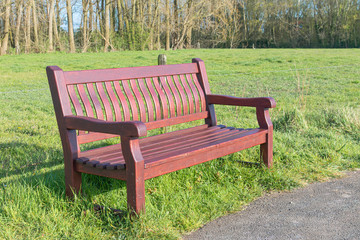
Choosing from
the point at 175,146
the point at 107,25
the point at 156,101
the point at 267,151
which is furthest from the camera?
the point at 107,25

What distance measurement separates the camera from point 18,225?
2811 millimetres

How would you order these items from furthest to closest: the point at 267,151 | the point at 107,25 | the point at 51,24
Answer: the point at 107,25, the point at 51,24, the point at 267,151

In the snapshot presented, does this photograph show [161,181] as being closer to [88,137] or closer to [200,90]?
[88,137]

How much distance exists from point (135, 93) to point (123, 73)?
0.68ft

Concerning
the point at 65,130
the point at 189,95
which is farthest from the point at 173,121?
the point at 65,130

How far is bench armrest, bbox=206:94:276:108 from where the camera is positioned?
13.1ft

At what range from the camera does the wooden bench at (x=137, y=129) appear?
9.16 feet

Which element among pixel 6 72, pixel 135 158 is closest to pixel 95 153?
pixel 135 158

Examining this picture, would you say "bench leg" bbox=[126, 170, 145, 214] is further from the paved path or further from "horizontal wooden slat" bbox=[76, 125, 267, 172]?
the paved path

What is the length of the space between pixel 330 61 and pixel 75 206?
19.2 m

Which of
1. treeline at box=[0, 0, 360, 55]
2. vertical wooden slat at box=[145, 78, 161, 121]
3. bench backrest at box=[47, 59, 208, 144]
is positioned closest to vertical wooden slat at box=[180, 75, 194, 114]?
bench backrest at box=[47, 59, 208, 144]

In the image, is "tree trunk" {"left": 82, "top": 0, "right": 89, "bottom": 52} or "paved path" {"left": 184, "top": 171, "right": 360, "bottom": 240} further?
"tree trunk" {"left": 82, "top": 0, "right": 89, "bottom": 52}

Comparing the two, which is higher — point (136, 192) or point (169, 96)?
point (169, 96)

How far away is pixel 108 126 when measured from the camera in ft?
9.14
